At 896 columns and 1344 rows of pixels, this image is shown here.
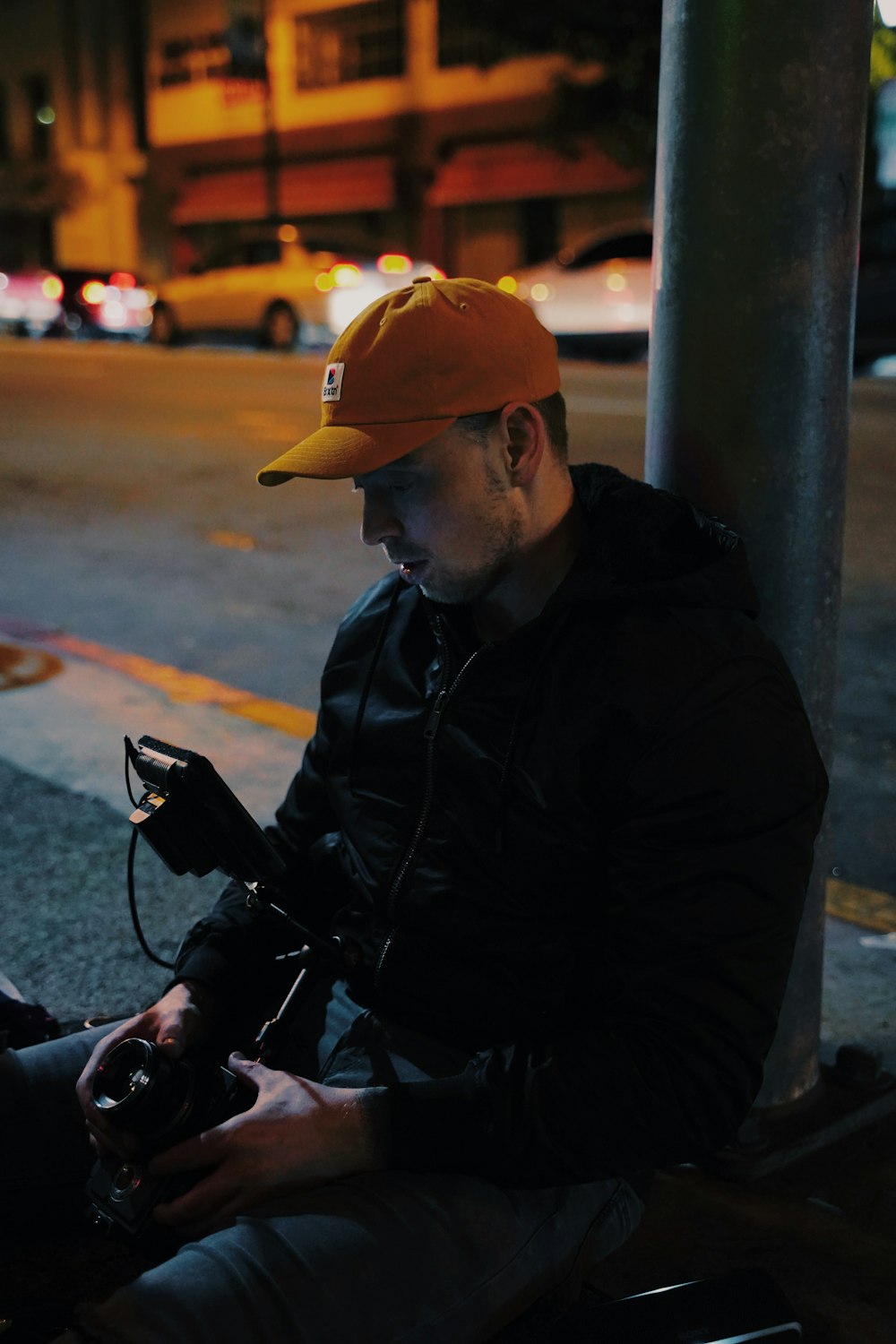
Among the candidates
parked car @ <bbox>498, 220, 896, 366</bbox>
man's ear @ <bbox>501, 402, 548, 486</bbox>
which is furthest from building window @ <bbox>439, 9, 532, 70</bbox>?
man's ear @ <bbox>501, 402, 548, 486</bbox>

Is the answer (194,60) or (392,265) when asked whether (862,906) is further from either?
(194,60)

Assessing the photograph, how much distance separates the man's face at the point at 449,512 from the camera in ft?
6.65

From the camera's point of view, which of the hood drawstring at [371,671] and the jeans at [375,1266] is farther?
the hood drawstring at [371,671]

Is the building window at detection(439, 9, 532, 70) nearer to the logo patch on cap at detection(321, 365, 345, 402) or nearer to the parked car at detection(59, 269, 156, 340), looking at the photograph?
the parked car at detection(59, 269, 156, 340)

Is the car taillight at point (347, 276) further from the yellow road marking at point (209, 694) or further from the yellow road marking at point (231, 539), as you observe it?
the yellow road marking at point (209, 694)

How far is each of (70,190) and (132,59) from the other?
3.84 m

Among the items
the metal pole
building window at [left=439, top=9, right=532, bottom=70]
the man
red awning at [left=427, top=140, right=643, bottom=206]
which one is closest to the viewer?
the man

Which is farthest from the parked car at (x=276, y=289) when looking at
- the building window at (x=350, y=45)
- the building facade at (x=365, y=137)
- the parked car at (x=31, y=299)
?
the building window at (x=350, y=45)

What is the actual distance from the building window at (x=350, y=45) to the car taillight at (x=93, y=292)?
10307 millimetres

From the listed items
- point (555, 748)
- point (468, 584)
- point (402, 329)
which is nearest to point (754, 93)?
point (402, 329)

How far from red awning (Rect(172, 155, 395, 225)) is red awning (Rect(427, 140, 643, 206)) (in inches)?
72.8

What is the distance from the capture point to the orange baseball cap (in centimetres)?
199

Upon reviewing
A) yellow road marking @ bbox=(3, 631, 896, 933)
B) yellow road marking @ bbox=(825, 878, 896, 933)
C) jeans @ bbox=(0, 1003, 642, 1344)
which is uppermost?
jeans @ bbox=(0, 1003, 642, 1344)

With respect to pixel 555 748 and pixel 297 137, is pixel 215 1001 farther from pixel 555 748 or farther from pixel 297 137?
pixel 297 137
